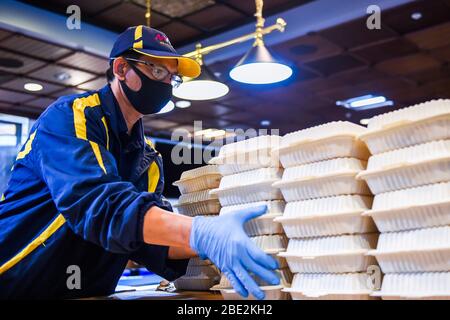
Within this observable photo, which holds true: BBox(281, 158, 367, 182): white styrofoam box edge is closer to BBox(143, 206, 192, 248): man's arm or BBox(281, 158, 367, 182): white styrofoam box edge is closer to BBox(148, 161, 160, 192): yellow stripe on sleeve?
BBox(143, 206, 192, 248): man's arm

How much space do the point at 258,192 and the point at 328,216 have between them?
1.07 ft

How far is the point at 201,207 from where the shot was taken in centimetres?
228

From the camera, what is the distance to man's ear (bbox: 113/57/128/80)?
2113 mm

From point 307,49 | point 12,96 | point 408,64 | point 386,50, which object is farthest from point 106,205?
point 12,96

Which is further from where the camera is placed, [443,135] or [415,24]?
[415,24]

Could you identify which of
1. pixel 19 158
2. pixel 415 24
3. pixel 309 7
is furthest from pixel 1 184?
pixel 415 24

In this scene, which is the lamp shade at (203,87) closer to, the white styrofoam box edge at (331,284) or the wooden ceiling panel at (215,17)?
the wooden ceiling panel at (215,17)

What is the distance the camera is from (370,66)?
827 centimetres

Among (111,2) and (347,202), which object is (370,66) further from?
(347,202)

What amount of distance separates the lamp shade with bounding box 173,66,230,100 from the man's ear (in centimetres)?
204

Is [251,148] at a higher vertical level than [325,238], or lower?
higher

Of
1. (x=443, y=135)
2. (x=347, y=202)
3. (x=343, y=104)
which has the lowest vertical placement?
(x=347, y=202)

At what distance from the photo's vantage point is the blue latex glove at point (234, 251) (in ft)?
4.75

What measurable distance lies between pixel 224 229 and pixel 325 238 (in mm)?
340
